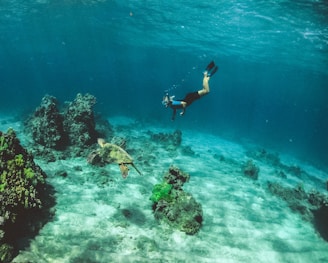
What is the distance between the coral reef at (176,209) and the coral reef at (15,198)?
13.0 ft

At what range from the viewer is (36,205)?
26.2 ft

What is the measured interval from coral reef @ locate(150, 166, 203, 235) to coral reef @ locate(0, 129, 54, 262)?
397 cm

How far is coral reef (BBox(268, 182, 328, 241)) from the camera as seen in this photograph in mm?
12210

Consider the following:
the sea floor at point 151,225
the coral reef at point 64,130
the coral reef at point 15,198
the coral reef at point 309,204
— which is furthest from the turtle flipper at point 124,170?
the coral reef at point 309,204

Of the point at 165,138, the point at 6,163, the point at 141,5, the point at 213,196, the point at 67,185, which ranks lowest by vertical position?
the point at 165,138

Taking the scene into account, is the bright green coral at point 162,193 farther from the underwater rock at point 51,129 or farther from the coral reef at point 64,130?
the underwater rock at point 51,129

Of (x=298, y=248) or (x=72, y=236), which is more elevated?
(x=72, y=236)

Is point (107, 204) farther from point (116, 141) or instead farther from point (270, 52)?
point (270, 52)

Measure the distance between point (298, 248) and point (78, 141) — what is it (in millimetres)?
12595

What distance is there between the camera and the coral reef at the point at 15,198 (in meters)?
6.59

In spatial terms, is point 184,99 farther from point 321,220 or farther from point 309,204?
point 309,204

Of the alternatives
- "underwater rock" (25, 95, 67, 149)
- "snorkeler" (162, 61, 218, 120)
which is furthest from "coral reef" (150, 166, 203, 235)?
"underwater rock" (25, 95, 67, 149)

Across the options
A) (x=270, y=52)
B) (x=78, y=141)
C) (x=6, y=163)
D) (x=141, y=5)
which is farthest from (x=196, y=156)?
(x=270, y=52)

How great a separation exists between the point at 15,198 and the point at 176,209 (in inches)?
209
